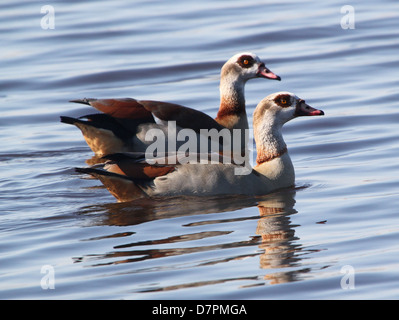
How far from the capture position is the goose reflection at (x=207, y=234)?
6.97 meters

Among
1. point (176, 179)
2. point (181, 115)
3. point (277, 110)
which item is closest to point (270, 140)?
point (277, 110)

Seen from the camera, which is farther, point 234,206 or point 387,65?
point 387,65

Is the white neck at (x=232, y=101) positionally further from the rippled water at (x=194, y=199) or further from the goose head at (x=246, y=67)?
the rippled water at (x=194, y=199)

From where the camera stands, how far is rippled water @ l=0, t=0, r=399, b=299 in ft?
22.1

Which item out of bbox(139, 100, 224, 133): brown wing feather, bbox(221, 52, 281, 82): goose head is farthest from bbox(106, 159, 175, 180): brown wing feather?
bbox(221, 52, 281, 82): goose head

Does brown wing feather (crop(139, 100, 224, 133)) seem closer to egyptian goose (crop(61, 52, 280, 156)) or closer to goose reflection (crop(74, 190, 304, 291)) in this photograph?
egyptian goose (crop(61, 52, 280, 156))

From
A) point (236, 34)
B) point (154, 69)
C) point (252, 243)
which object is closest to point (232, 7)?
point (236, 34)

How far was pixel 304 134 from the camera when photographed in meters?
12.1

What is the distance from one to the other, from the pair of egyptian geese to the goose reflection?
5.3 inches

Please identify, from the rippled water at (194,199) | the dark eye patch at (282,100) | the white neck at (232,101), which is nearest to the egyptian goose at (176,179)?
the rippled water at (194,199)

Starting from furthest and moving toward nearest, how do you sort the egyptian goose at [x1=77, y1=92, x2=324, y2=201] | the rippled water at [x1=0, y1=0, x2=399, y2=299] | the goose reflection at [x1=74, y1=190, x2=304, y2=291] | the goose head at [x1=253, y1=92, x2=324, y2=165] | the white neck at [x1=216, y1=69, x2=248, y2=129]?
1. the white neck at [x1=216, y1=69, x2=248, y2=129]
2. the goose head at [x1=253, y1=92, x2=324, y2=165]
3. the egyptian goose at [x1=77, y1=92, x2=324, y2=201]
4. the goose reflection at [x1=74, y1=190, x2=304, y2=291]
5. the rippled water at [x1=0, y1=0, x2=399, y2=299]

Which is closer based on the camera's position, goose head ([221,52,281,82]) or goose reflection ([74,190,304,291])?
goose reflection ([74,190,304,291])
